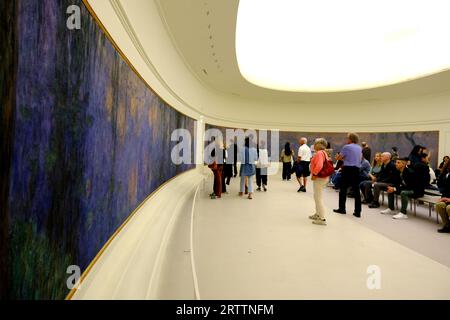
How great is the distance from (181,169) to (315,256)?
676 centimetres

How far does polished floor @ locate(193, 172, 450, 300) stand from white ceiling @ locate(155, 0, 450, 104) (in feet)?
19.1

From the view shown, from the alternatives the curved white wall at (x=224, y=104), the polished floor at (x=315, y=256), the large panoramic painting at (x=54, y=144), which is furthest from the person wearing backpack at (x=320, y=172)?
the large panoramic painting at (x=54, y=144)

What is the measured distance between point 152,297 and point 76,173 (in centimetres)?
194

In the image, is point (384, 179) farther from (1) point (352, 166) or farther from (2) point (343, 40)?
(2) point (343, 40)

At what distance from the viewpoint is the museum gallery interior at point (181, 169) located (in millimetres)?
1739

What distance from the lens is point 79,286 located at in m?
2.46

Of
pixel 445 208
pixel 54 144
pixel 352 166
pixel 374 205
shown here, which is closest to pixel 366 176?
pixel 374 205

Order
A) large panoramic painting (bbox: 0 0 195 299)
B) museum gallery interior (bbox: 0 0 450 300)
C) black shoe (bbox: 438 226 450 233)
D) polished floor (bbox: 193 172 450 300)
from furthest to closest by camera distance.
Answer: black shoe (bbox: 438 226 450 233) < polished floor (bbox: 193 172 450 300) < museum gallery interior (bbox: 0 0 450 300) < large panoramic painting (bbox: 0 0 195 299)

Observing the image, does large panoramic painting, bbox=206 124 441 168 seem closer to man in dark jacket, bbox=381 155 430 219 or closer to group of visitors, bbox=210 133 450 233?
group of visitors, bbox=210 133 450 233

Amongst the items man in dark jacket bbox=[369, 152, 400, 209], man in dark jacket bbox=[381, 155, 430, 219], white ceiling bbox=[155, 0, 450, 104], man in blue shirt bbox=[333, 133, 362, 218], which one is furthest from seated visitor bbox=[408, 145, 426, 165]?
white ceiling bbox=[155, 0, 450, 104]

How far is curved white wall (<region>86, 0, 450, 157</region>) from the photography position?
14.4ft

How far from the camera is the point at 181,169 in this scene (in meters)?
10.7

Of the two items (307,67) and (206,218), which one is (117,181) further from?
(307,67)
